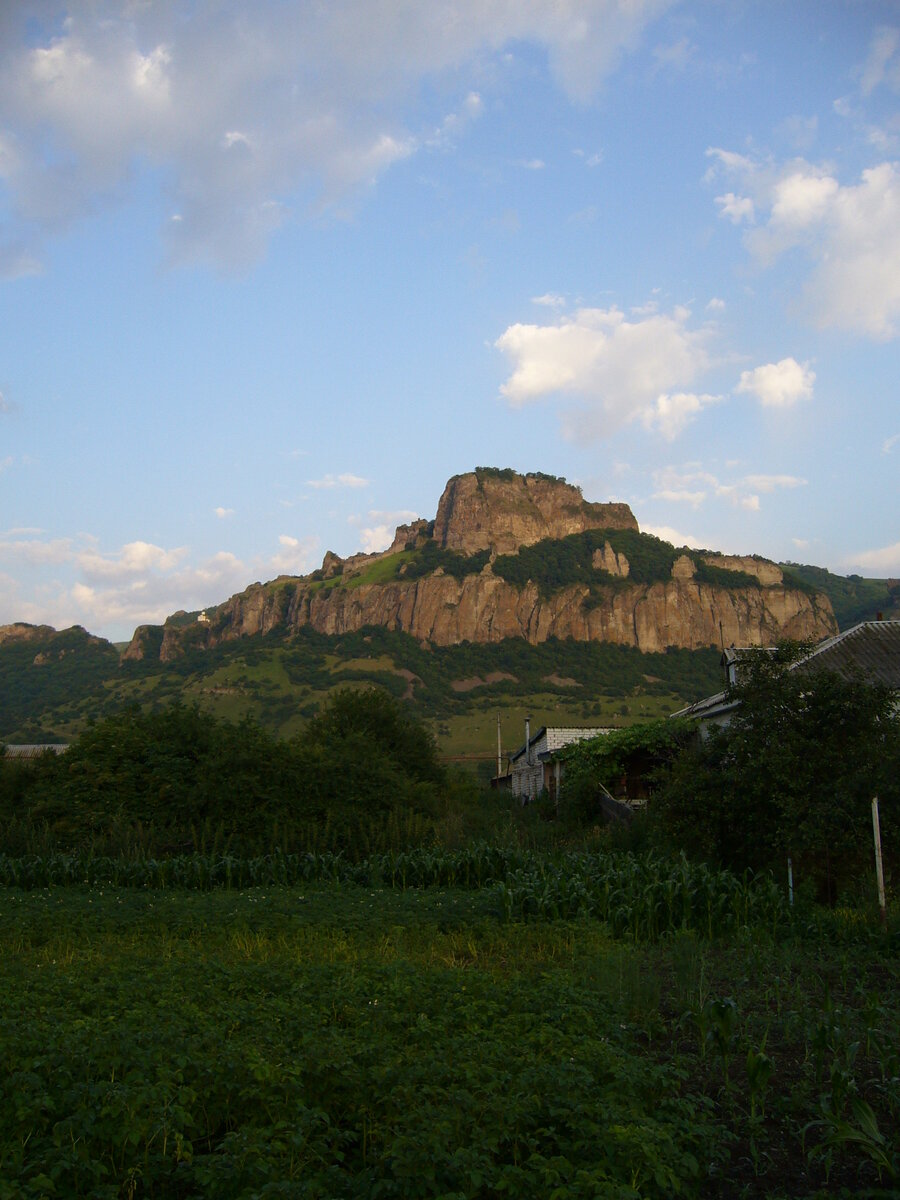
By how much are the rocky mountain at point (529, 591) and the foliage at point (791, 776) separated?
5371 inches

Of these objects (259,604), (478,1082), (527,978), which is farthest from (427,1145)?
(259,604)

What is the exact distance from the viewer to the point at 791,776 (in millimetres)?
13898

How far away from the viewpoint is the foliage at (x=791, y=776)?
519 inches

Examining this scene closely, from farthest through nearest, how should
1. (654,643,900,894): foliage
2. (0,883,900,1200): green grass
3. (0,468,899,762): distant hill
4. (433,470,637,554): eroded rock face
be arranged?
(433,470,637,554): eroded rock face
(0,468,899,762): distant hill
(654,643,900,894): foliage
(0,883,900,1200): green grass

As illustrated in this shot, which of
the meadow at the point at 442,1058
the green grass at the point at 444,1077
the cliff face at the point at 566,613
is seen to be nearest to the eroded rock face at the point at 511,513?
the cliff face at the point at 566,613

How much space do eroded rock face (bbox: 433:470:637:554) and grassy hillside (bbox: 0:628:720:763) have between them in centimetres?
3288

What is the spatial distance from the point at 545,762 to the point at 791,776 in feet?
95.0

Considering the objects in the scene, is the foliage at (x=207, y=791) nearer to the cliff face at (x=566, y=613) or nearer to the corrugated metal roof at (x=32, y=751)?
the corrugated metal roof at (x=32, y=751)

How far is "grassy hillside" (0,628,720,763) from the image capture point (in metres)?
104

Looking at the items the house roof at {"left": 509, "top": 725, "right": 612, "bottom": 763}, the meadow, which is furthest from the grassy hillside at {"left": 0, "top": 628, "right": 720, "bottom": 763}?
the meadow

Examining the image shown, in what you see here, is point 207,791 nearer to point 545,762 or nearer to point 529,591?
point 545,762

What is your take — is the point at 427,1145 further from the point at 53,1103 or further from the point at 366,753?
the point at 366,753

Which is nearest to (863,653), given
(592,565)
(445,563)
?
(592,565)

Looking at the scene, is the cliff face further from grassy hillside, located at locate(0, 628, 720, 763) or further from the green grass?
the green grass
